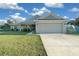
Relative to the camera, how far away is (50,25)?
16.2 metres

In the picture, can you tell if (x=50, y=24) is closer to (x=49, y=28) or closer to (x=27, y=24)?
(x=49, y=28)

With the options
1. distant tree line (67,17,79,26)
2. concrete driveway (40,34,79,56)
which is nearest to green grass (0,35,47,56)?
concrete driveway (40,34,79,56)

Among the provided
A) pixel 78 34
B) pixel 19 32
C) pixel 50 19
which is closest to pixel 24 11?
pixel 19 32

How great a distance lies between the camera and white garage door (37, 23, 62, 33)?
15.3m

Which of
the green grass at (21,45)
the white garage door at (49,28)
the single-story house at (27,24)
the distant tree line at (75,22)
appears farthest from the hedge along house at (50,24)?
the green grass at (21,45)

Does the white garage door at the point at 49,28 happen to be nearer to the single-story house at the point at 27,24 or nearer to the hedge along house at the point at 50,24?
the hedge along house at the point at 50,24

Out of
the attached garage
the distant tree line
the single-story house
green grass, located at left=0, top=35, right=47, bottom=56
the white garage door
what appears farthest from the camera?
the attached garage

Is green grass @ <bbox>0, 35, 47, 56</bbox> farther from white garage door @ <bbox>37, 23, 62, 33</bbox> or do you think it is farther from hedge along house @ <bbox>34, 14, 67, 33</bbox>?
hedge along house @ <bbox>34, 14, 67, 33</bbox>

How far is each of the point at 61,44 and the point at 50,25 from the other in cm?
378

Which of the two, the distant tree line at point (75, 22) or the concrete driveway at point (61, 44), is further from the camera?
the distant tree line at point (75, 22)

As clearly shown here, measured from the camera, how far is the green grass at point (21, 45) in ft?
34.8

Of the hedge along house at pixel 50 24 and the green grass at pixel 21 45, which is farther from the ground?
the hedge along house at pixel 50 24

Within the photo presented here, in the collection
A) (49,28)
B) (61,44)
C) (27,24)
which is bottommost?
(61,44)

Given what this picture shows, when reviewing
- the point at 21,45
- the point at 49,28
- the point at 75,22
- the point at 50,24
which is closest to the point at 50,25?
the point at 50,24
